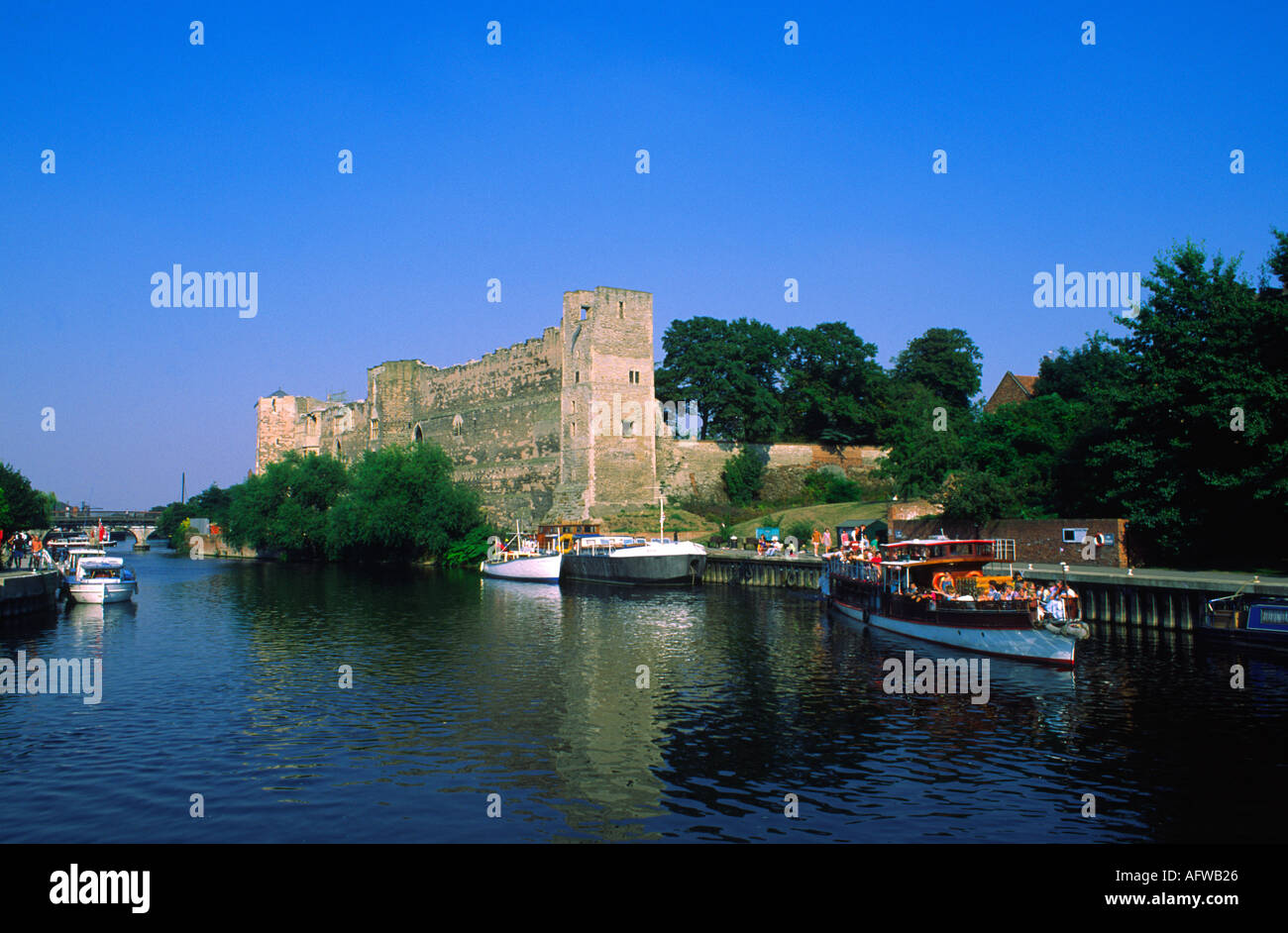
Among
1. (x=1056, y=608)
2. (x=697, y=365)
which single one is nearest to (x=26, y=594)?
(x=1056, y=608)

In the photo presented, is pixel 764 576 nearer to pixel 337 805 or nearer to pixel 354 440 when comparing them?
pixel 337 805

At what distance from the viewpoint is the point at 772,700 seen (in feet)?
53.4

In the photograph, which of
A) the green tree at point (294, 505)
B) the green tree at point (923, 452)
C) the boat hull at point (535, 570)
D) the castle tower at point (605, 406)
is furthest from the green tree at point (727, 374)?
the green tree at point (294, 505)

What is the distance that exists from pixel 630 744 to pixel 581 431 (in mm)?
40286

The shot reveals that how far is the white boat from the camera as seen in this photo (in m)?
32.7

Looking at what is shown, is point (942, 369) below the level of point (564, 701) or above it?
above

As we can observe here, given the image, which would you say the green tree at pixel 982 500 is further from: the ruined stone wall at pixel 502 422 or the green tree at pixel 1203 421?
the ruined stone wall at pixel 502 422

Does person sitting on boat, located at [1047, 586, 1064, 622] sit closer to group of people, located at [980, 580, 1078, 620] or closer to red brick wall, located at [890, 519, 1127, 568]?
group of people, located at [980, 580, 1078, 620]

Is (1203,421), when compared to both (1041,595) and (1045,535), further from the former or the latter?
(1041,595)

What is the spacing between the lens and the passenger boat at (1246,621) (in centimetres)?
2041

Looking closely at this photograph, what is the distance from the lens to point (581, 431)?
53.2m

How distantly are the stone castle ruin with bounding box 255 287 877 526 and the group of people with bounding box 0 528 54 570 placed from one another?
24.1 m

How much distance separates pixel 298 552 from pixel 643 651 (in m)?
54.5
